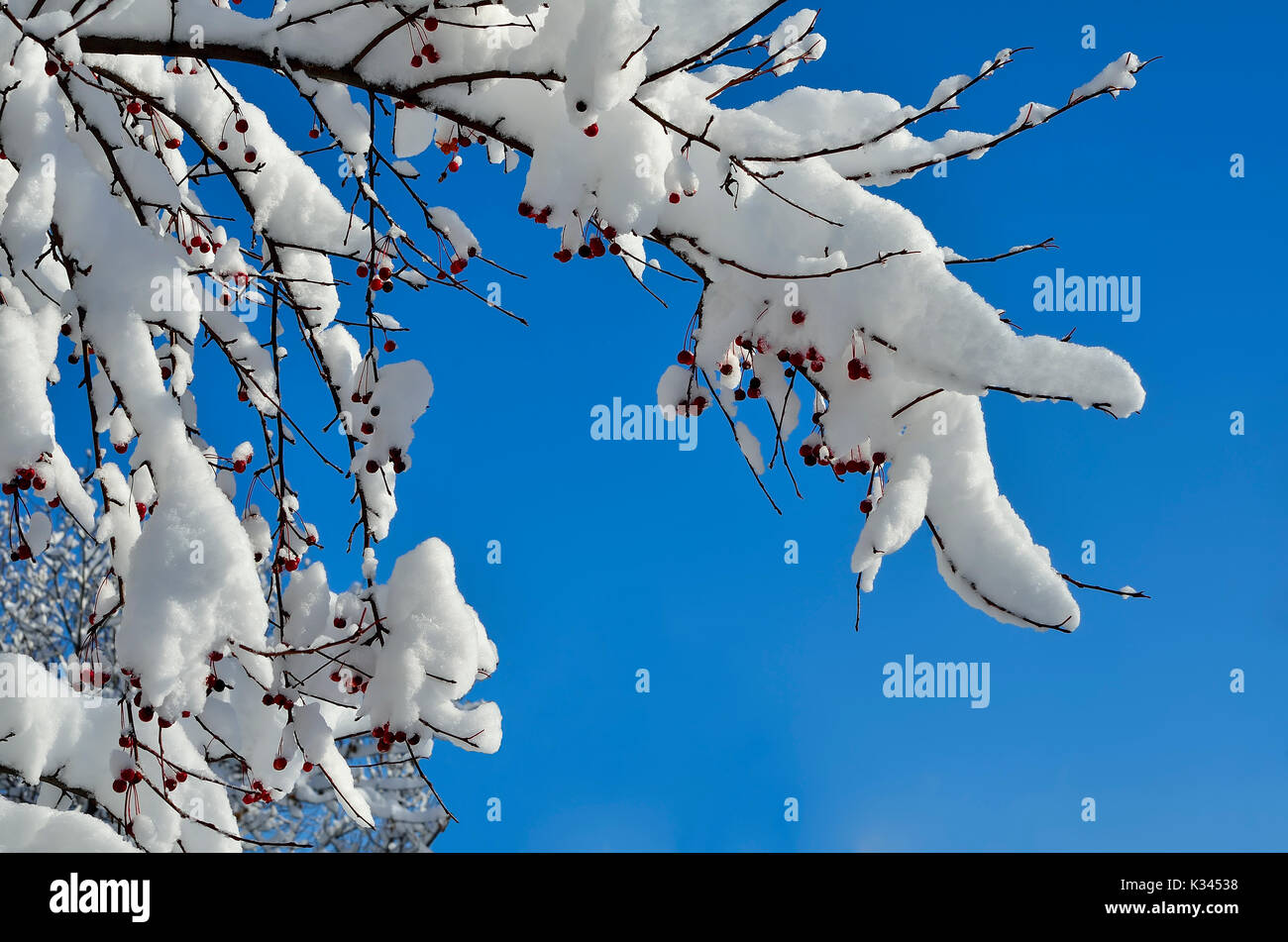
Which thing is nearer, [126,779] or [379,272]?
[126,779]

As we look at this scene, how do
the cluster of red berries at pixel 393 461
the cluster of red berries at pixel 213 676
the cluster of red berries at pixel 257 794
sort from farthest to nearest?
the cluster of red berries at pixel 257 794 → the cluster of red berries at pixel 393 461 → the cluster of red berries at pixel 213 676

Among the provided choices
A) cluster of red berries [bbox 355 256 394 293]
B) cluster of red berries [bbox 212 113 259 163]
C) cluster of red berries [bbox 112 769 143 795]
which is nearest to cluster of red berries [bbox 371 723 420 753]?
cluster of red berries [bbox 112 769 143 795]

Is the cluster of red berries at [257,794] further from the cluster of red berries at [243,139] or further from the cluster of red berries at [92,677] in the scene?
the cluster of red berries at [243,139]

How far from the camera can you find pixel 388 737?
249 centimetres

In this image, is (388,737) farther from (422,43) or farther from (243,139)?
(243,139)

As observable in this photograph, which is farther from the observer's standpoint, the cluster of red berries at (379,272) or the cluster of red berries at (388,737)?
the cluster of red berries at (379,272)

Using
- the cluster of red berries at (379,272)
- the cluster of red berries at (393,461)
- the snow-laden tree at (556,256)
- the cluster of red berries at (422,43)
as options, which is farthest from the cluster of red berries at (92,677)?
the cluster of red berries at (422,43)

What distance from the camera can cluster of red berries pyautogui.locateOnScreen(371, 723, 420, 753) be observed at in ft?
8.13

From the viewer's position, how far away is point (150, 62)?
3111mm

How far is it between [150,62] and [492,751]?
243 centimetres

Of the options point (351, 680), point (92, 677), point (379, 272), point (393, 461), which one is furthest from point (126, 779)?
point (379, 272)

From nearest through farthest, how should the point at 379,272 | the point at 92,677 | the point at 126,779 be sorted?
the point at 126,779 < the point at 92,677 < the point at 379,272

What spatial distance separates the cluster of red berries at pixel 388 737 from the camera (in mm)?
2477
